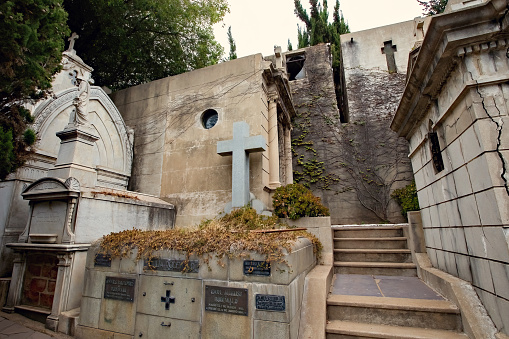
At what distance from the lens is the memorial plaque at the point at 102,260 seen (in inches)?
166

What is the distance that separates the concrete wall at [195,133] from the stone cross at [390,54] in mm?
8346

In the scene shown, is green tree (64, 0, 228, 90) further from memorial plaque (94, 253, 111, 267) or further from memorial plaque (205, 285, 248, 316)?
memorial plaque (205, 285, 248, 316)

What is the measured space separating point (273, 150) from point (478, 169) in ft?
18.1

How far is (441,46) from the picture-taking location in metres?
3.42

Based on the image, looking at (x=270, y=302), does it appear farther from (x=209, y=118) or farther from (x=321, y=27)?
(x=321, y=27)

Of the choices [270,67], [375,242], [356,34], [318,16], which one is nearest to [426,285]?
[375,242]

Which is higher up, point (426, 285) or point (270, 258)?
point (270, 258)

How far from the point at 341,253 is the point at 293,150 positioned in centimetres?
669

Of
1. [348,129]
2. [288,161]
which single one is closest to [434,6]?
[348,129]

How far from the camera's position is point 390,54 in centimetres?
1335

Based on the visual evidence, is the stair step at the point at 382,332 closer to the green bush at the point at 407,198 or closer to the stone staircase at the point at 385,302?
the stone staircase at the point at 385,302

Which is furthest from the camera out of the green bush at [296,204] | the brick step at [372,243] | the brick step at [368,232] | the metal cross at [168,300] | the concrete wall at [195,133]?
the concrete wall at [195,133]

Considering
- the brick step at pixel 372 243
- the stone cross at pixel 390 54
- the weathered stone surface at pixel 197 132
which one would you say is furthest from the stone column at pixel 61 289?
the stone cross at pixel 390 54

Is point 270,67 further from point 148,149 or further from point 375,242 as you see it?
point 375,242
